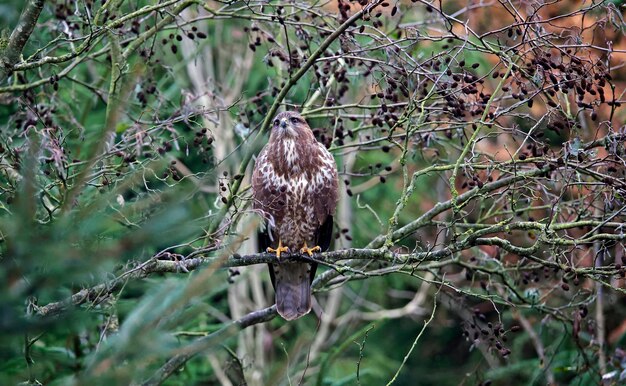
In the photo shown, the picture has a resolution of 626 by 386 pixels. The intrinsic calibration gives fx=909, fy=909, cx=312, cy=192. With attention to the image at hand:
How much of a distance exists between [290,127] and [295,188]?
396 mm

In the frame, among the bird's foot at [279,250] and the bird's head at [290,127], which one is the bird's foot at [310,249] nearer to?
the bird's foot at [279,250]

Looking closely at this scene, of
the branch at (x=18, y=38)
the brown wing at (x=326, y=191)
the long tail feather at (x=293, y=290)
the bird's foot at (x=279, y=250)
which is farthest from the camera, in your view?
the long tail feather at (x=293, y=290)

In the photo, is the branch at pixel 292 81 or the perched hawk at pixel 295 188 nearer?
the branch at pixel 292 81

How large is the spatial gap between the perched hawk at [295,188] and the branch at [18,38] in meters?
1.91

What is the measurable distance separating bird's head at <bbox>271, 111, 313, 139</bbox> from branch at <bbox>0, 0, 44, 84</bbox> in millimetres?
1952

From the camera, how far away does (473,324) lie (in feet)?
15.9

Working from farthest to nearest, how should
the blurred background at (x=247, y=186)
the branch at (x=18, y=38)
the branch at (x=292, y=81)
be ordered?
the branch at (x=292, y=81) < the branch at (x=18, y=38) < the blurred background at (x=247, y=186)

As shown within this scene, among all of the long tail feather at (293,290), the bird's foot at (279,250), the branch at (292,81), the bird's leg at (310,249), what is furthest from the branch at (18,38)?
the long tail feather at (293,290)

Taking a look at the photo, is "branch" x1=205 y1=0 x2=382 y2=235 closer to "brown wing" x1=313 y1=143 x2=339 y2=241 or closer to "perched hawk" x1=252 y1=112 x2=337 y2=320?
"perched hawk" x1=252 y1=112 x2=337 y2=320

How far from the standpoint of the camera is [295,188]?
5.89 meters

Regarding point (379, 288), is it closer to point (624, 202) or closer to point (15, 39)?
point (624, 202)

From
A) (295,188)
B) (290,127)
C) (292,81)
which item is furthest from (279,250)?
(292,81)

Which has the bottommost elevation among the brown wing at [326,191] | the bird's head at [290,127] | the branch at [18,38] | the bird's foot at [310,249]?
the bird's foot at [310,249]

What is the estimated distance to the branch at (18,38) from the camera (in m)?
4.17
